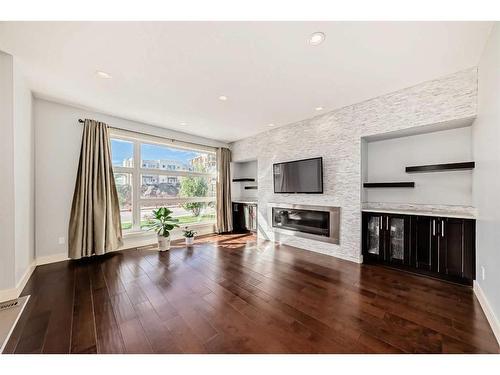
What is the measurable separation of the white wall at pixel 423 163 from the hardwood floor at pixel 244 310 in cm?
119

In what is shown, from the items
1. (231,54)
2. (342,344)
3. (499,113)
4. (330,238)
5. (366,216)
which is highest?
(231,54)

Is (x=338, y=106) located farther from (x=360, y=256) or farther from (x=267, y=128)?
(x=360, y=256)

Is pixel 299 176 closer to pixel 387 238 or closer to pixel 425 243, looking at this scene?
pixel 387 238

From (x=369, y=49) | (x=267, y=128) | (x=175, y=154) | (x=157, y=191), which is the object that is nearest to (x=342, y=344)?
(x=369, y=49)

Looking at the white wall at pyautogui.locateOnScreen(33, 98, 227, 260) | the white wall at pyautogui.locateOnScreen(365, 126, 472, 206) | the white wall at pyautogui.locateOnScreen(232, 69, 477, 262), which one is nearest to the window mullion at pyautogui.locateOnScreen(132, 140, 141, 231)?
the white wall at pyautogui.locateOnScreen(33, 98, 227, 260)

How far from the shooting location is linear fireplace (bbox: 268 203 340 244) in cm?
359

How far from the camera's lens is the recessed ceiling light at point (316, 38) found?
5.77ft

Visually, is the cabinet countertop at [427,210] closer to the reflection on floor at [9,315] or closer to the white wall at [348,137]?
the white wall at [348,137]

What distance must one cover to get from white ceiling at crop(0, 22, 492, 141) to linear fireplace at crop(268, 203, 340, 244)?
195 cm

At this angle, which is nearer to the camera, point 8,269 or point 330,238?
point 8,269

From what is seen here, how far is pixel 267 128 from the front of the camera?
4594 millimetres

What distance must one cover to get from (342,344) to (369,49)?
2.66 metres

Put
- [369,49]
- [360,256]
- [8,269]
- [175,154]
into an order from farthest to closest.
Answer: [175,154], [360,256], [8,269], [369,49]

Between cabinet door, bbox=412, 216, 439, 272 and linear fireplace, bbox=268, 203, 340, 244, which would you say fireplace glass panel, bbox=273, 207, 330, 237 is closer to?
linear fireplace, bbox=268, 203, 340, 244
